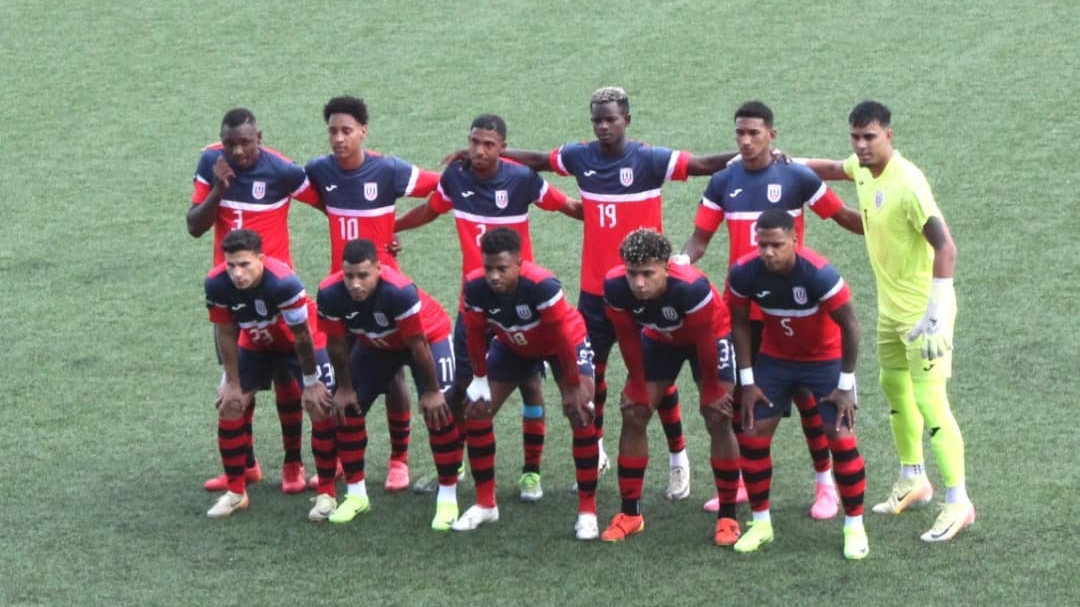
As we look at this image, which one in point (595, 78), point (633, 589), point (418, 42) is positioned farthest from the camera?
point (418, 42)

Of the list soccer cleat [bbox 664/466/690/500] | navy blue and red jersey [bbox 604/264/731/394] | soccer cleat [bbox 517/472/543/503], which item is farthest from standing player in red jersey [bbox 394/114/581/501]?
navy blue and red jersey [bbox 604/264/731/394]

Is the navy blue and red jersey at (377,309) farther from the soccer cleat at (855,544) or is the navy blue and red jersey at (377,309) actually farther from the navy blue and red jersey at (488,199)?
the soccer cleat at (855,544)

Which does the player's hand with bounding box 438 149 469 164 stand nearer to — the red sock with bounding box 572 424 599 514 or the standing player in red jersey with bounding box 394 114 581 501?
the standing player in red jersey with bounding box 394 114 581 501

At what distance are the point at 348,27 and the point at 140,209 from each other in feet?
16.7

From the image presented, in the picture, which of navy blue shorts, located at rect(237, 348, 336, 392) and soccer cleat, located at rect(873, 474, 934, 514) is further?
navy blue shorts, located at rect(237, 348, 336, 392)

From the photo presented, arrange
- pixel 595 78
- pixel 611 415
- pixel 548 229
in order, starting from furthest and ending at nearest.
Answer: pixel 595 78, pixel 548 229, pixel 611 415

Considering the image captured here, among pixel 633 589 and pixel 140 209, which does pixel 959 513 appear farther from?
pixel 140 209

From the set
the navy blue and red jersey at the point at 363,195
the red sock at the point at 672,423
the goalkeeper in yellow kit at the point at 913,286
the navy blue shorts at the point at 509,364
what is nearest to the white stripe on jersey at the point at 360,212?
the navy blue and red jersey at the point at 363,195

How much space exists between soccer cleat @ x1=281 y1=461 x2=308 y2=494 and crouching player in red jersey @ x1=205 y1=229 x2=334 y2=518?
1.06ft

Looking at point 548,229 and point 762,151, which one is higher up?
point 762,151

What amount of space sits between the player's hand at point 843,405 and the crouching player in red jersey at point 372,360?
1.99 meters

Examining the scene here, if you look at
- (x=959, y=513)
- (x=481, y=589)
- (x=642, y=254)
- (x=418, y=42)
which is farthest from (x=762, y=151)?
(x=418, y=42)

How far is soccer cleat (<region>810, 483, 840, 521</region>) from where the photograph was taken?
29.8 feet

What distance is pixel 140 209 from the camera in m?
14.9
